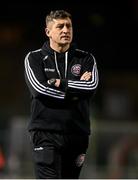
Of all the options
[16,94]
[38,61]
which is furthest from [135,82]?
[38,61]

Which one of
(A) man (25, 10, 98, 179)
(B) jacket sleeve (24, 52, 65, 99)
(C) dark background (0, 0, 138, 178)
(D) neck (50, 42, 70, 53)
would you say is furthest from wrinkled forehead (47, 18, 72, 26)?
(C) dark background (0, 0, 138, 178)

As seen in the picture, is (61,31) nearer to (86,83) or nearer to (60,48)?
(60,48)

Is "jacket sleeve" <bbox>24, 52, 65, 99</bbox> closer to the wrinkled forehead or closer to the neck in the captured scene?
the neck

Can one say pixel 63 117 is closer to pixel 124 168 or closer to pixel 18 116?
pixel 124 168

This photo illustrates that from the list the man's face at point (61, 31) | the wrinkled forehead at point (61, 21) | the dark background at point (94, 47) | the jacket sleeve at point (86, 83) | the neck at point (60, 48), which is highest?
the wrinkled forehead at point (61, 21)

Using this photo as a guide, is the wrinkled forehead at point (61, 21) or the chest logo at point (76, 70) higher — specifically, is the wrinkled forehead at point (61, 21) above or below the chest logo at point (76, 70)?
above

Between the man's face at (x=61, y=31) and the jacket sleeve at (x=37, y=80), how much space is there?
26cm

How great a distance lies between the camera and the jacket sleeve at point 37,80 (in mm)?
5723

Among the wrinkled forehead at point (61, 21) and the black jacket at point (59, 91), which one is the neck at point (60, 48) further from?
the wrinkled forehead at point (61, 21)

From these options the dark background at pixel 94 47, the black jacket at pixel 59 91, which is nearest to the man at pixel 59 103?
the black jacket at pixel 59 91

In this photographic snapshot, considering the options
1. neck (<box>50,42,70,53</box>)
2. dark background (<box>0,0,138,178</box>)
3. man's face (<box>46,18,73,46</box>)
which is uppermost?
man's face (<box>46,18,73,46</box>)

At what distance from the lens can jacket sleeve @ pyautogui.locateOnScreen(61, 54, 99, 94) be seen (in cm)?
574

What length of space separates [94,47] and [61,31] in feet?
37.5

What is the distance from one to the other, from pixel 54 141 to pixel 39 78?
22.2 inches
